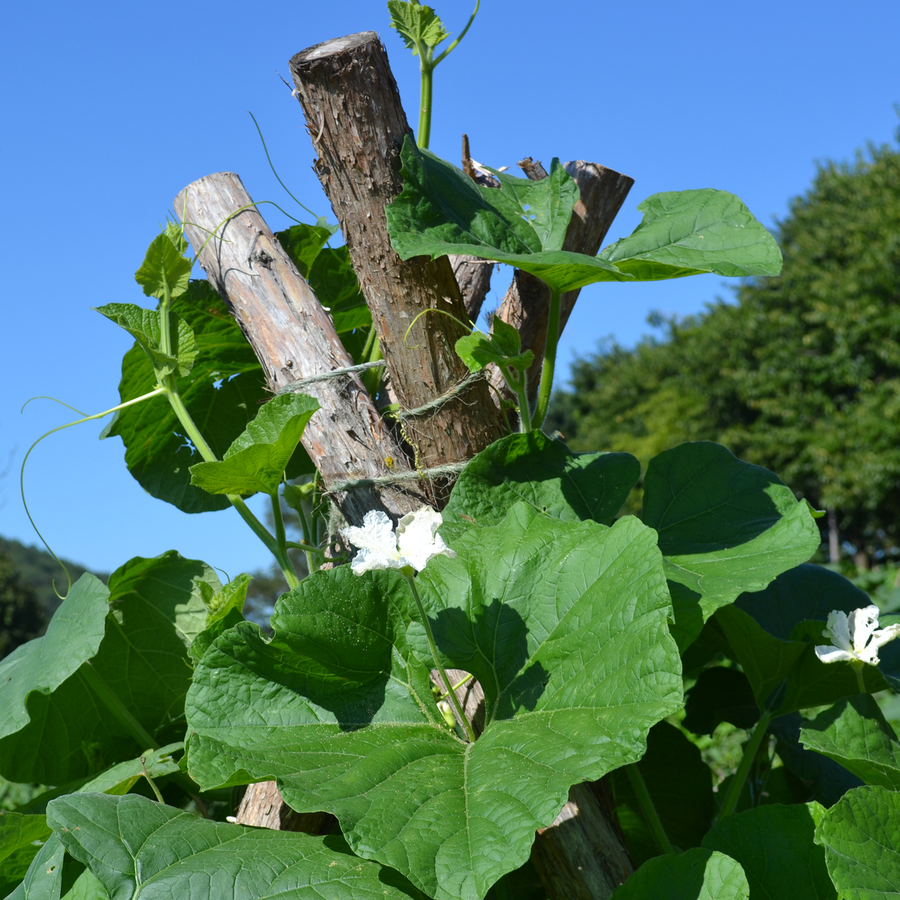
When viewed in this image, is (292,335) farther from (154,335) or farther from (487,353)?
(487,353)

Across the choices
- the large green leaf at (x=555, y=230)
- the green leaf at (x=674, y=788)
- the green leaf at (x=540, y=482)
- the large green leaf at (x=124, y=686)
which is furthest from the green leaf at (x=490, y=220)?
the green leaf at (x=674, y=788)

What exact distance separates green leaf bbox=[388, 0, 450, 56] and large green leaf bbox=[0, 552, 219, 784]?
37.8 inches

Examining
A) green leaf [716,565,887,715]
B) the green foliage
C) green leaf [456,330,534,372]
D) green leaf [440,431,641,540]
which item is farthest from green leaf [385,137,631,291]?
the green foliage

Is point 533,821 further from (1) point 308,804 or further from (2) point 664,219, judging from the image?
(2) point 664,219

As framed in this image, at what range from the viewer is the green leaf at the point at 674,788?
4.75 ft

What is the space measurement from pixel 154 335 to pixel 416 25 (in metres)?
0.65

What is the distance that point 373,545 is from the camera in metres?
0.81

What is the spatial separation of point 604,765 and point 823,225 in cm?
2479

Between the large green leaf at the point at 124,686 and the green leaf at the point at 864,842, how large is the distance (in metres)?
1.02

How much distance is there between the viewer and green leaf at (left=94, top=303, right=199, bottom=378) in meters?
1.28

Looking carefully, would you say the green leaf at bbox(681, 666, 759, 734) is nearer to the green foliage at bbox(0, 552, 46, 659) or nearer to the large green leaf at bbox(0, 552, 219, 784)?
the large green leaf at bbox(0, 552, 219, 784)

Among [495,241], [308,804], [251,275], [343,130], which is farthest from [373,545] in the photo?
[251,275]

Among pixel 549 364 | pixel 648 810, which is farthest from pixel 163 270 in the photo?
pixel 648 810

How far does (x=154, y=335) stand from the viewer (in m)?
1.35
